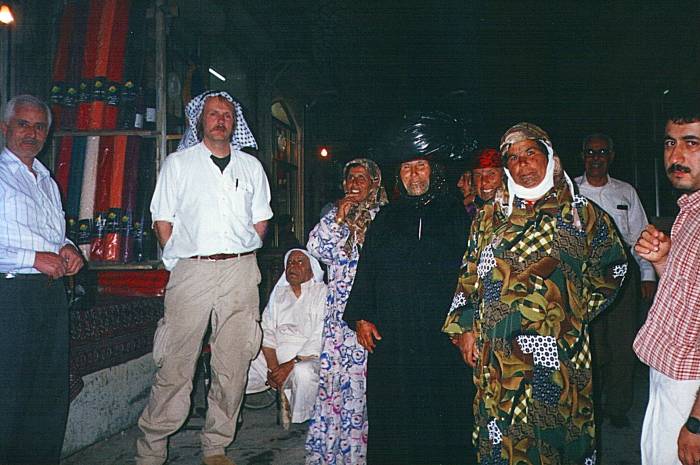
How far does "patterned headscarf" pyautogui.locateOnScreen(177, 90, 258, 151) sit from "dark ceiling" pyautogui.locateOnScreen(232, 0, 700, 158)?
3939mm

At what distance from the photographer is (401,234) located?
3072mm

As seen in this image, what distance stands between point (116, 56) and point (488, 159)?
3.17m

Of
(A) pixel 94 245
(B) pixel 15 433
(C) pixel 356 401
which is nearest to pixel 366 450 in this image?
(C) pixel 356 401

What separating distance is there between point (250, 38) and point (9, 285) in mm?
5656

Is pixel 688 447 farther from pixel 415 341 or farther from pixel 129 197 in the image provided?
pixel 129 197

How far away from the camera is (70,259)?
311 cm

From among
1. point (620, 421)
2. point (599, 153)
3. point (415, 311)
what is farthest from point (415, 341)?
point (599, 153)

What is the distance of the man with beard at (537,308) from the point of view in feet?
7.64

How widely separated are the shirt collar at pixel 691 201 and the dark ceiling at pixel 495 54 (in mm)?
4768

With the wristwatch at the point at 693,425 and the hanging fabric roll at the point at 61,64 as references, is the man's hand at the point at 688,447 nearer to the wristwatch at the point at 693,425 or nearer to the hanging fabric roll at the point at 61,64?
the wristwatch at the point at 693,425

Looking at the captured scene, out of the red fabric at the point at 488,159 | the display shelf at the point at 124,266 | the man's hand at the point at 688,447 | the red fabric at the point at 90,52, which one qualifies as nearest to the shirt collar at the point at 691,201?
the man's hand at the point at 688,447

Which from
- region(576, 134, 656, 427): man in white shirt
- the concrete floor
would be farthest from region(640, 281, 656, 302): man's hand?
the concrete floor

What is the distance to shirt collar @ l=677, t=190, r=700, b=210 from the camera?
190 cm

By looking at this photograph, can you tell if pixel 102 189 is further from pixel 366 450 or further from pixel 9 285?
pixel 366 450
